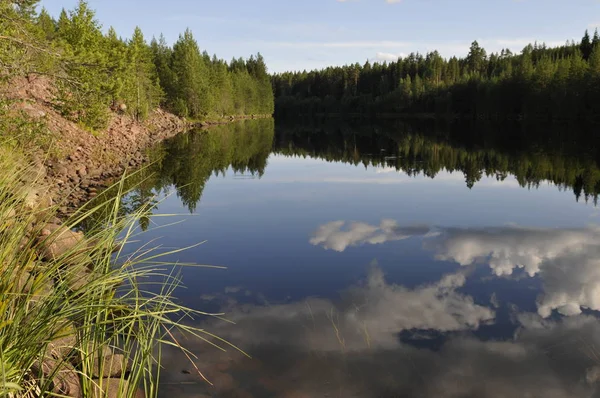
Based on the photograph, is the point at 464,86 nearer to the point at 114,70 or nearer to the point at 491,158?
the point at 491,158

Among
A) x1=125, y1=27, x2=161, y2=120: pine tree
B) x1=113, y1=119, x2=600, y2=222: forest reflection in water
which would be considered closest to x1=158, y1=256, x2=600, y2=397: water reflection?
x1=113, y1=119, x2=600, y2=222: forest reflection in water

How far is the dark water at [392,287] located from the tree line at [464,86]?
6179 centimetres

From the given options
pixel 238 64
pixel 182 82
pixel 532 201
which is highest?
pixel 238 64

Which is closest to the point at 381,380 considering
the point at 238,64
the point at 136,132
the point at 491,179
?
the point at 491,179

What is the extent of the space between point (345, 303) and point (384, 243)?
476cm

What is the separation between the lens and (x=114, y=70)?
359 inches

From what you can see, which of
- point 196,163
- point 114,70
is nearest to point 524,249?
point 114,70

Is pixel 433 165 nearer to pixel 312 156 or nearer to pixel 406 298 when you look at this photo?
pixel 312 156

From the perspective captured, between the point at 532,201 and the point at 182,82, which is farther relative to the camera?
the point at 182,82

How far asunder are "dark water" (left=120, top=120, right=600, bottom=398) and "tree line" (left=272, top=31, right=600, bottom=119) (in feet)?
203

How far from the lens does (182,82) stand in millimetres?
77375

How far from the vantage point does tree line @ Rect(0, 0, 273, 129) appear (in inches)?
388

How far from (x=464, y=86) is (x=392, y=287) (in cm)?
10699

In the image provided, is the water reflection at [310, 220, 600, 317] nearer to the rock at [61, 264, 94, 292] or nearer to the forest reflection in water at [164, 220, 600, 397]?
the forest reflection in water at [164, 220, 600, 397]
